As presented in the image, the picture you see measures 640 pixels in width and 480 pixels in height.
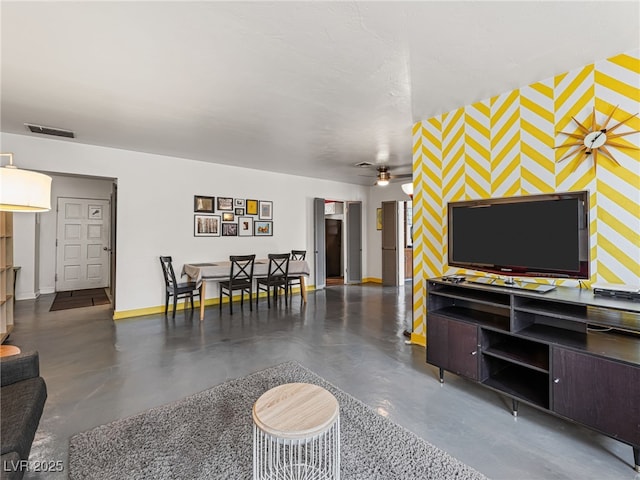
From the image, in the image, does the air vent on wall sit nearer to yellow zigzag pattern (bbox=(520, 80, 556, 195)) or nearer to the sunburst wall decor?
yellow zigzag pattern (bbox=(520, 80, 556, 195))

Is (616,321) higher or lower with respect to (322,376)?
higher

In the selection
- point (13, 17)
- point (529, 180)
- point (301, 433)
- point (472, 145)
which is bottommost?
point (301, 433)

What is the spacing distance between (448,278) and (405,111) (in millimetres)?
1779

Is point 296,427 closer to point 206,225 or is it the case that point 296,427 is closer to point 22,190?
point 22,190

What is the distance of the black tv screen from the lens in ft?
6.40

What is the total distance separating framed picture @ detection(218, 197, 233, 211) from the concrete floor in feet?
6.17

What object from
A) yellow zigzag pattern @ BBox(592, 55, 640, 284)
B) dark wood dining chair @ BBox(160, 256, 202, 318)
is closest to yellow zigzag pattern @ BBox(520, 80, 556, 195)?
yellow zigzag pattern @ BBox(592, 55, 640, 284)

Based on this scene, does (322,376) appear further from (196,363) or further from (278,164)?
(278,164)

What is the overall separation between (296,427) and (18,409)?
1341 mm

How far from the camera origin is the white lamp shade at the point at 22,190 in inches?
69.6

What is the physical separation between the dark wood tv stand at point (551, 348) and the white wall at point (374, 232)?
486cm

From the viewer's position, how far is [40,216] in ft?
20.4

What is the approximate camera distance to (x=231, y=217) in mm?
5664

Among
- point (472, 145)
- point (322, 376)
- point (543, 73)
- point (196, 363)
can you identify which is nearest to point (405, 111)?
point (472, 145)
